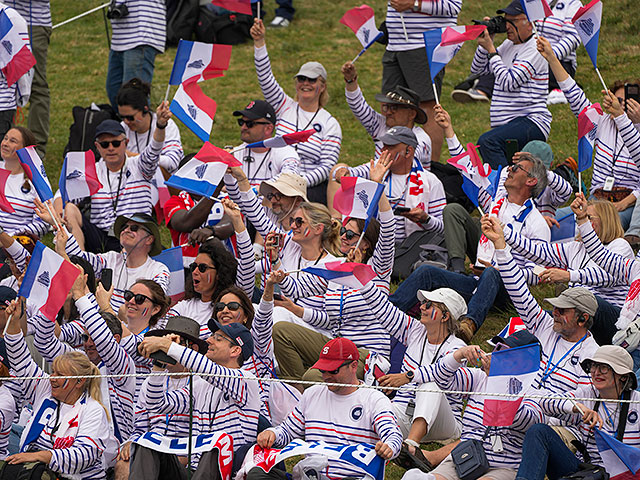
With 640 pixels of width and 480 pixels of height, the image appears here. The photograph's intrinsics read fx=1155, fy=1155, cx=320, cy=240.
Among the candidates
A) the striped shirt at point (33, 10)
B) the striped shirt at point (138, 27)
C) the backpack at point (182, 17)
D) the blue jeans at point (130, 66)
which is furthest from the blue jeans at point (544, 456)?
the backpack at point (182, 17)

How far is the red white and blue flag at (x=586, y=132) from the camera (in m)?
9.66

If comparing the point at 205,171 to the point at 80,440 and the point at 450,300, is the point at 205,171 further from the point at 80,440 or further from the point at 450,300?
the point at 80,440

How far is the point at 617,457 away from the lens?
671 centimetres

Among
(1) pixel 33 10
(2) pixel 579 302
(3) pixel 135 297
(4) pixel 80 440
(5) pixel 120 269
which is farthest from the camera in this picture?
(1) pixel 33 10

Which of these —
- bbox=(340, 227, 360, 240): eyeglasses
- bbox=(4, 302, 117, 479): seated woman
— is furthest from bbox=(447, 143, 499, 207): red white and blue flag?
bbox=(4, 302, 117, 479): seated woman

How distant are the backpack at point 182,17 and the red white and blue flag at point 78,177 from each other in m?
6.53

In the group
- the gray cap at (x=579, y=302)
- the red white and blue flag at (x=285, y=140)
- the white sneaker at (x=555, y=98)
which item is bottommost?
the white sneaker at (x=555, y=98)

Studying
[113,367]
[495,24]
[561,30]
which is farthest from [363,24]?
[113,367]

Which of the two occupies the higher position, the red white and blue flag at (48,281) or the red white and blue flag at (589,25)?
the red white and blue flag at (589,25)

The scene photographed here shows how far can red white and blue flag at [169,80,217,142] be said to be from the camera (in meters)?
9.87

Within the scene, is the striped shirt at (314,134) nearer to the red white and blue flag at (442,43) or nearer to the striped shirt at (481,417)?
the red white and blue flag at (442,43)

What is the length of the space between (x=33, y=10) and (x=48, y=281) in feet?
20.6

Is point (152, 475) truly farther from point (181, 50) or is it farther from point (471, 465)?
point (181, 50)

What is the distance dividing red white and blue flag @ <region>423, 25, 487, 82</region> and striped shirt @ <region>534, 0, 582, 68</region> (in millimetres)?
1310
